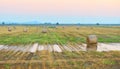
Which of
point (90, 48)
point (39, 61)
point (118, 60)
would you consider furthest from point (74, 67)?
point (90, 48)

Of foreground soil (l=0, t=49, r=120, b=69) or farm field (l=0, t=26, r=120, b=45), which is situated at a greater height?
foreground soil (l=0, t=49, r=120, b=69)

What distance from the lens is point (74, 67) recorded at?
13.2 metres

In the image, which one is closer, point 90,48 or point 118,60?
point 118,60

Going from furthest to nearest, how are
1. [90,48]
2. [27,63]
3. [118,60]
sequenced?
[90,48], [118,60], [27,63]

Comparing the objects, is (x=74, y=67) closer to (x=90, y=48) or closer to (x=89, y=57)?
(x=89, y=57)

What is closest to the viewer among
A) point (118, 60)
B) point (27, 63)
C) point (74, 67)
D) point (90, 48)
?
point (74, 67)

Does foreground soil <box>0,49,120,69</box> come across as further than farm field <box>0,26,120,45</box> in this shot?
No

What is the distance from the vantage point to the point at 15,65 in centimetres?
1370

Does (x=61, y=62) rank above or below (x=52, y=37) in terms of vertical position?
above

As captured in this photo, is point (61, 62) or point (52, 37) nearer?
point (61, 62)

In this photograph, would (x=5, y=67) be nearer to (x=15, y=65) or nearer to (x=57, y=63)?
(x=15, y=65)

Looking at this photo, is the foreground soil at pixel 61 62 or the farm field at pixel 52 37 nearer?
the foreground soil at pixel 61 62

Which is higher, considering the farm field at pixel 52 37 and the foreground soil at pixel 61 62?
the foreground soil at pixel 61 62

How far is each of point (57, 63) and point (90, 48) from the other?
7.35 m
